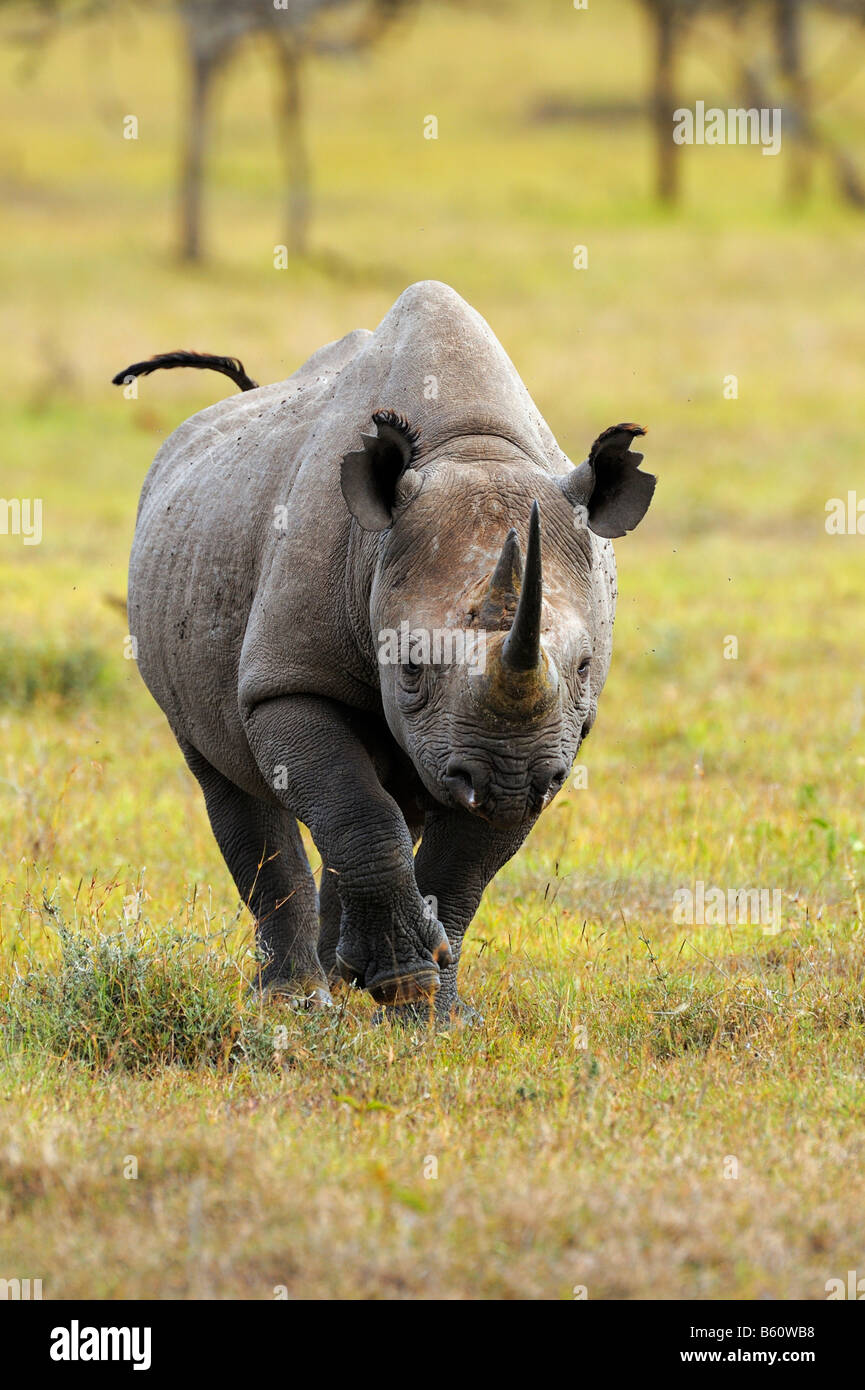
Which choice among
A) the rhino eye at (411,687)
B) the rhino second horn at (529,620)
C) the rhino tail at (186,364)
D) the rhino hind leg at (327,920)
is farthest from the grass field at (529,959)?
the rhino tail at (186,364)

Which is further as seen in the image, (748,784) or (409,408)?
(748,784)

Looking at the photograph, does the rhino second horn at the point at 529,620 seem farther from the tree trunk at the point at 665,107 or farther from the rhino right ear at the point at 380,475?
the tree trunk at the point at 665,107

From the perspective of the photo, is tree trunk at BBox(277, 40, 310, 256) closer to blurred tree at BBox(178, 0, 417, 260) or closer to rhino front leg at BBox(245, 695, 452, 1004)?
blurred tree at BBox(178, 0, 417, 260)

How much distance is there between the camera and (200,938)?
236 inches

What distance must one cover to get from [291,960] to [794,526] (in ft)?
35.4

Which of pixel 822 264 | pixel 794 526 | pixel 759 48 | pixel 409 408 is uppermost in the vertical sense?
pixel 759 48

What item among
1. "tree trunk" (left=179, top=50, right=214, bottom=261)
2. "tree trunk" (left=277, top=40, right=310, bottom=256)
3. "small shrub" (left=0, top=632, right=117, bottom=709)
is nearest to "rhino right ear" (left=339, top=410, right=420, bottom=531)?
"small shrub" (left=0, top=632, right=117, bottom=709)

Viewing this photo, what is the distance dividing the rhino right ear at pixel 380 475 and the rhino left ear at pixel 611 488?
469 mm

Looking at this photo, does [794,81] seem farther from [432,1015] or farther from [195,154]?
[432,1015]

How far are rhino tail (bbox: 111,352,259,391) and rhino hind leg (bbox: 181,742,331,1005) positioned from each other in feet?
5.24

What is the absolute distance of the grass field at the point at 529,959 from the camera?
430cm

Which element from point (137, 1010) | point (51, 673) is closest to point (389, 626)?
point (137, 1010)

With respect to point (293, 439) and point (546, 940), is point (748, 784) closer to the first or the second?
point (546, 940)
